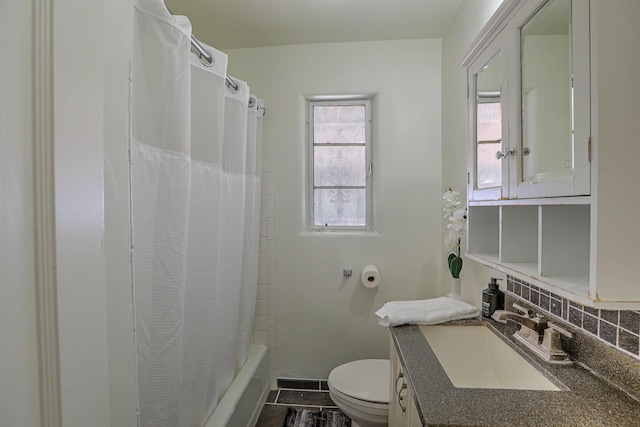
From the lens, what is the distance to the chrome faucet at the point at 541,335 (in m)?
→ 0.99

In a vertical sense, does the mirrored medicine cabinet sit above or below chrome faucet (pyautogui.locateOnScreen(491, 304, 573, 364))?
above

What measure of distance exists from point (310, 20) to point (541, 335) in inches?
76.9

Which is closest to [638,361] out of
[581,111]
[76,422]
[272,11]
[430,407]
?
[430,407]

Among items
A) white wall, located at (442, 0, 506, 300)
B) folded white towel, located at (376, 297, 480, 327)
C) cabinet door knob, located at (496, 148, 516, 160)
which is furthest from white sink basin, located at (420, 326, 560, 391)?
cabinet door knob, located at (496, 148, 516, 160)

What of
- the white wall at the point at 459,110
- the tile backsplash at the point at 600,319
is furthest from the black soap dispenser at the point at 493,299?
the tile backsplash at the point at 600,319

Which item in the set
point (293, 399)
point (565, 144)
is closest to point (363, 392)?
point (293, 399)

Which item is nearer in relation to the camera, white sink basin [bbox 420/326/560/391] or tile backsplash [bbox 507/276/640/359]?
tile backsplash [bbox 507/276/640/359]

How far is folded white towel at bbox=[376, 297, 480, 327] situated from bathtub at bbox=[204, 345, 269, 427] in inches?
32.6

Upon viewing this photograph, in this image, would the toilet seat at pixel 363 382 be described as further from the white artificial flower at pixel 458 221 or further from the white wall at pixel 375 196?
the white artificial flower at pixel 458 221

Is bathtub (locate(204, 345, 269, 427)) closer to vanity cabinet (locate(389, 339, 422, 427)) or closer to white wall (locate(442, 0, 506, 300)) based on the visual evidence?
vanity cabinet (locate(389, 339, 422, 427))

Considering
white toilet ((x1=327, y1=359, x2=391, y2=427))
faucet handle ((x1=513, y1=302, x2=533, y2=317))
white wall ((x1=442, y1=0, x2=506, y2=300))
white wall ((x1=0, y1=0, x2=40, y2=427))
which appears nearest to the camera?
white wall ((x1=0, y1=0, x2=40, y2=427))

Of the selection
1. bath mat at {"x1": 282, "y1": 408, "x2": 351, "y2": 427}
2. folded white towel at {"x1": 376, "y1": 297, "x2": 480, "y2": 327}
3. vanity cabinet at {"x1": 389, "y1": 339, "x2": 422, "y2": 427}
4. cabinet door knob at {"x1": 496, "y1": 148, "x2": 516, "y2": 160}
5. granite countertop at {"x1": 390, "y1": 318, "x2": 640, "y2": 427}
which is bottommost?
bath mat at {"x1": 282, "y1": 408, "x2": 351, "y2": 427}

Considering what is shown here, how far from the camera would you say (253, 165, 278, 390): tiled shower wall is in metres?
2.22

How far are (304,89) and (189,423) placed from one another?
1968 mm
